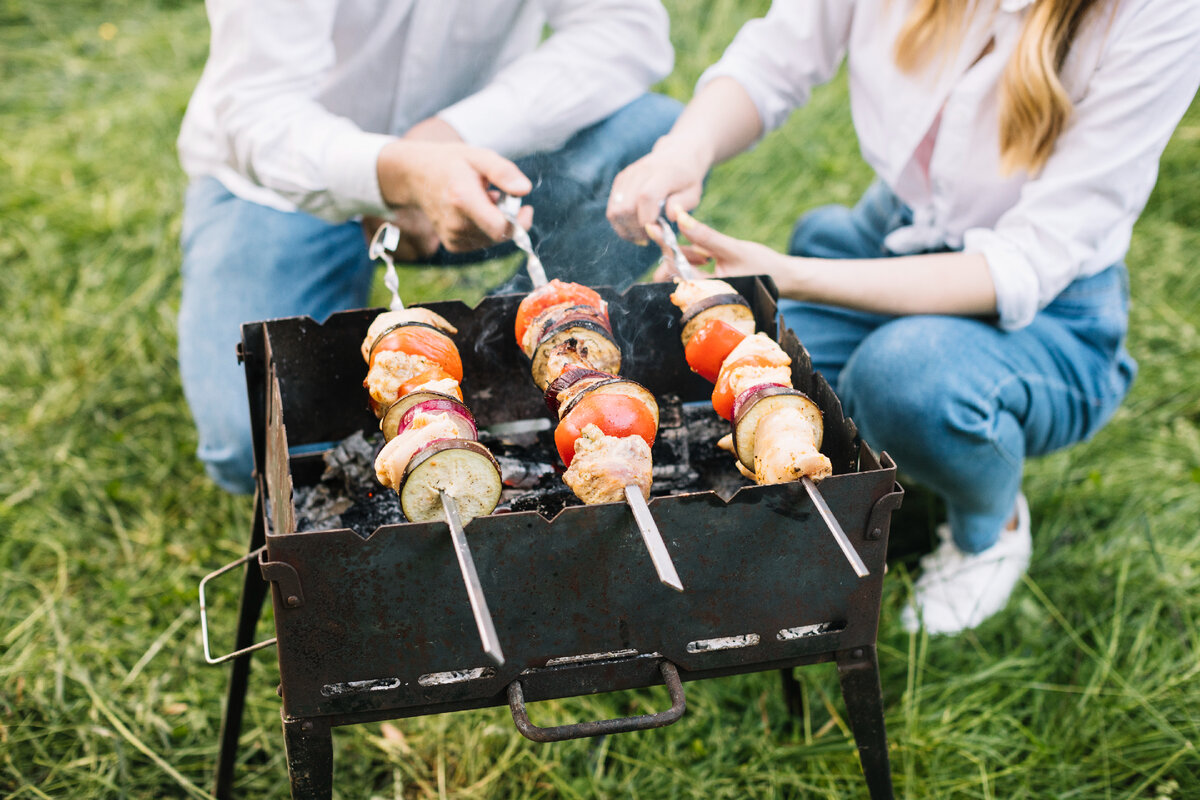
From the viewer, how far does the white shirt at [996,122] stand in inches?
81.7

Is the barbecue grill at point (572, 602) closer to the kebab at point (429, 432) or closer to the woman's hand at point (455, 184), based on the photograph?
the kebab at point (429, 432)

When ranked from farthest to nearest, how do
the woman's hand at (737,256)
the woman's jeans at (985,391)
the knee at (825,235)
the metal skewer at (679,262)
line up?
the knee at (825,235) < the woman's jeans at (985,391) < the woman's hand at (737,256) < the metal skewer at (679,262)

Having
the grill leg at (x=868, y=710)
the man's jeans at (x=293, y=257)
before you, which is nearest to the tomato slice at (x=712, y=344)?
the grill leg at (x=868, y=710)

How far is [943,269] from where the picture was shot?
2320mm

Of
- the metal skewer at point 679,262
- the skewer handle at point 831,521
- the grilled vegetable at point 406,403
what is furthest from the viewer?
the metal skewer at point 679,262

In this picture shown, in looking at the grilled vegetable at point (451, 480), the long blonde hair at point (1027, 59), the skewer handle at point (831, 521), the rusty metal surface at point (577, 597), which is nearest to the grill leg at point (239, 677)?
the rusty metal surface at point (577, 597)

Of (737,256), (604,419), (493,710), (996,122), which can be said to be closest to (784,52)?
(996,122)

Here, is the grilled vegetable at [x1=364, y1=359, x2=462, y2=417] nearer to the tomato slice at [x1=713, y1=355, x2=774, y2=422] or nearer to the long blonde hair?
the tomato slice at [x1=713, y1=355, x2=774, y2=422]

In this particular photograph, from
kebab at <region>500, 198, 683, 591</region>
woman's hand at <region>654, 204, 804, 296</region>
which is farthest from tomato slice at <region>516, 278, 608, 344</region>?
woman's hand at <region>654, 204, 804, 296</region>

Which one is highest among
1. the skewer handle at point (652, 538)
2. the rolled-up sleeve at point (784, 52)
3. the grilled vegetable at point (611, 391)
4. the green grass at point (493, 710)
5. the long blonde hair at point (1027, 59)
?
the long blonde hair at point (1027, 59)

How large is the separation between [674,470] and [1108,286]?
51.9 inches

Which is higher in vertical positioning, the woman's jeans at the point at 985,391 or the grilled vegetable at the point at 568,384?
the grilled vegetable at the point at 568,384

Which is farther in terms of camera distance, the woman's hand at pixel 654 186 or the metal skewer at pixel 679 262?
the woman's hand at pixel 654 186

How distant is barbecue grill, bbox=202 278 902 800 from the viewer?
53.4 inches
